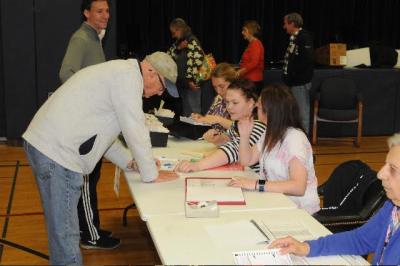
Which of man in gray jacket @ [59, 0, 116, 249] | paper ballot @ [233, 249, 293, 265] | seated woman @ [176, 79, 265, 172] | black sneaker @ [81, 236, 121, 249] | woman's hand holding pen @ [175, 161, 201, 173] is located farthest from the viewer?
black sneaker @ [81, 236, 121, 249]

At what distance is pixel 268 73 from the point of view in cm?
A: 762

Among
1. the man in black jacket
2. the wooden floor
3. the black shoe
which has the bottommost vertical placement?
the wooden floor

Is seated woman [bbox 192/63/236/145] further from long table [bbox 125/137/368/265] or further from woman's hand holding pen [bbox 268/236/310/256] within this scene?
woman's hand holding pen [bbox 268/236/310/256]

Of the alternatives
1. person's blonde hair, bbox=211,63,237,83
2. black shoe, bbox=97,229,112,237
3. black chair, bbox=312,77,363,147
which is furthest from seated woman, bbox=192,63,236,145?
black chair, bbox=312,77,363,147

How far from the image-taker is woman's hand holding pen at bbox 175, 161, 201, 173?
10.0ft

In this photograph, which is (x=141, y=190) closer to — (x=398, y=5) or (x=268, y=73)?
(x=268, y=73)

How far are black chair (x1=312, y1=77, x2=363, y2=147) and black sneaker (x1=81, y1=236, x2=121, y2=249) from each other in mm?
4122

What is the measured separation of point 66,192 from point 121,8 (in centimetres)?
752

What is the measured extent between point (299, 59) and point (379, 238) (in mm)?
5106

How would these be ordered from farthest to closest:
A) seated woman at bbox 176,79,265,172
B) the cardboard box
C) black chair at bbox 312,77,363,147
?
the cardboard box, black chair at bbox 312,77,363,147, seated woman at bbox 176,79,265,172

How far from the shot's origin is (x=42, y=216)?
440 centimetres

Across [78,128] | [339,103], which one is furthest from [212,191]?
[339,103]

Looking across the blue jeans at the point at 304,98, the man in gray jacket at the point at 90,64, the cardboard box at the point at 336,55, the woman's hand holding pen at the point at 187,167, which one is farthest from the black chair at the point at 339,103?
the woman's hand holding pen at the point at 187,167

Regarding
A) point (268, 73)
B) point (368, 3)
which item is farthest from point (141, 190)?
point (368, 3)
